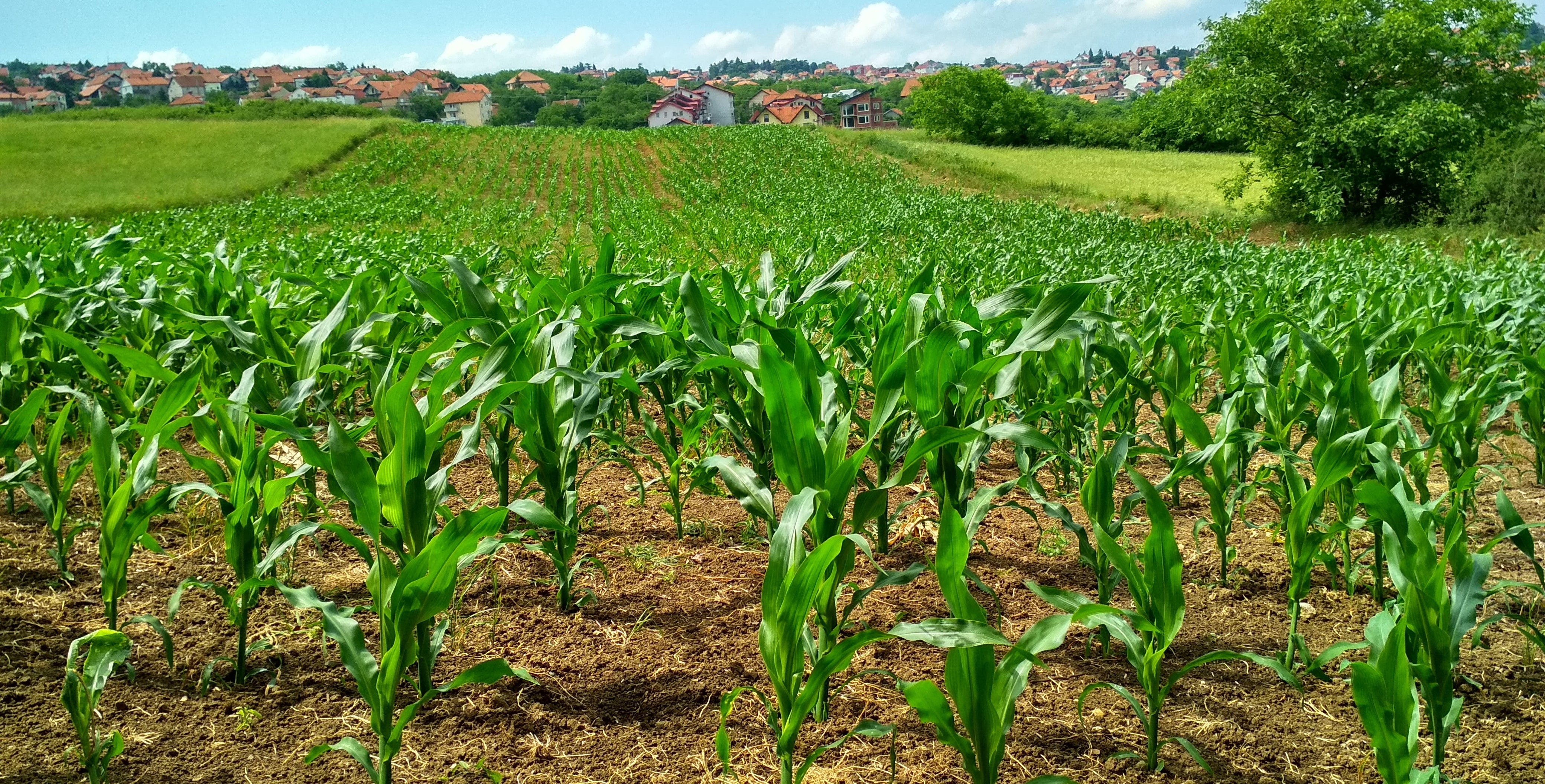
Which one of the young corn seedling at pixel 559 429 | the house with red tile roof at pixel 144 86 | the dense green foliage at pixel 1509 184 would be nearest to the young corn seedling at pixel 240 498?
the young corn seedling at pixel 559 429

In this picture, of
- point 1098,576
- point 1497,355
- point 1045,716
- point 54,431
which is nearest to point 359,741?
point 54,431

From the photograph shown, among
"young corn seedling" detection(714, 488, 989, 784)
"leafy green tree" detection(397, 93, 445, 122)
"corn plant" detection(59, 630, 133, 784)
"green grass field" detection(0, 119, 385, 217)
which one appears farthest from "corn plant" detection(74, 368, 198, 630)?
"leafy green tree" detection(397, 93, 445, 122)

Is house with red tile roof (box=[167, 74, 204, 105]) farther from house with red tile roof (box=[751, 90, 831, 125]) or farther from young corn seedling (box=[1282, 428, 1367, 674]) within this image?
young corn seedling (box=[1282, 428, 1367, 674])

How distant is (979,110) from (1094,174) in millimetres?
31011

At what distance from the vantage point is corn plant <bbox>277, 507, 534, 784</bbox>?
68.4 inches

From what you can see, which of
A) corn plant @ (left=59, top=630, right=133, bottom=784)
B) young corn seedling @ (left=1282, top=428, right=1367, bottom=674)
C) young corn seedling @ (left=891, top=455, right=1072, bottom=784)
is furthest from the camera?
young corn seedling @ (left=1282, top=428, right=1367, bottom=674)

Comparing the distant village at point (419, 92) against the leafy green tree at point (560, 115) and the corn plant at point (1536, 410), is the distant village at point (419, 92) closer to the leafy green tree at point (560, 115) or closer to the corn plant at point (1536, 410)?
the leafy green tree at point (560, 115)

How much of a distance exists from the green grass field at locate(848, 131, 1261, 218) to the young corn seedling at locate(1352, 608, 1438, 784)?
900 inches

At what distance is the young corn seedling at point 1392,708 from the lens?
163 cm

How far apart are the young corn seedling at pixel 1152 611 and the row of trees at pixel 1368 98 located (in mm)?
21187

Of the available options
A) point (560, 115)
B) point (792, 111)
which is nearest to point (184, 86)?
point (560, 115)

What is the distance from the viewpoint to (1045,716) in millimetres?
2240

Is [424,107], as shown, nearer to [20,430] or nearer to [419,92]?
[419,92]

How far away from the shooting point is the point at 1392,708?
1.66m
